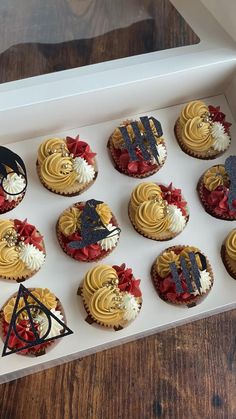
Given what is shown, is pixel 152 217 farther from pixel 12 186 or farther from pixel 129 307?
pixel 12 186

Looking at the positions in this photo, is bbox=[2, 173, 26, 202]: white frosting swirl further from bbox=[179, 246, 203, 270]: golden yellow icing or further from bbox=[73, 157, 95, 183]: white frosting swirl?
bbox=[179, 246, 203, 270]: golden yellow icing

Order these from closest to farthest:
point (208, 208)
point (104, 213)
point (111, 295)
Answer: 1. point (111, 295)
2. point (104, 213)
3. point (208, 208)

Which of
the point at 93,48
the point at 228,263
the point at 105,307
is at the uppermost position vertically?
the point at 93,48

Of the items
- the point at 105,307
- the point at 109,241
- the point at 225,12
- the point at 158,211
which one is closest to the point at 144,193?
the point at 158,211

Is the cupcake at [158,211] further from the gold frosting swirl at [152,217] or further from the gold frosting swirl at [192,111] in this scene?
the gold frosting swirl at [192,111]

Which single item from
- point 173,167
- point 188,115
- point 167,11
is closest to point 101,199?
point 173,167

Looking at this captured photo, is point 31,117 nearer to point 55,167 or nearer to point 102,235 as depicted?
point 55,167

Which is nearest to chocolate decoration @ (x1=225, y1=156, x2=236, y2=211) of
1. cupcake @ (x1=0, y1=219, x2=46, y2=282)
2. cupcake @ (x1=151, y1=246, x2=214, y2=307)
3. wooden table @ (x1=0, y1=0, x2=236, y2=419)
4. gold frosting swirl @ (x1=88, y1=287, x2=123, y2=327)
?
cupcake @ (x1=151, y1=246, x2=214, y2=307)
